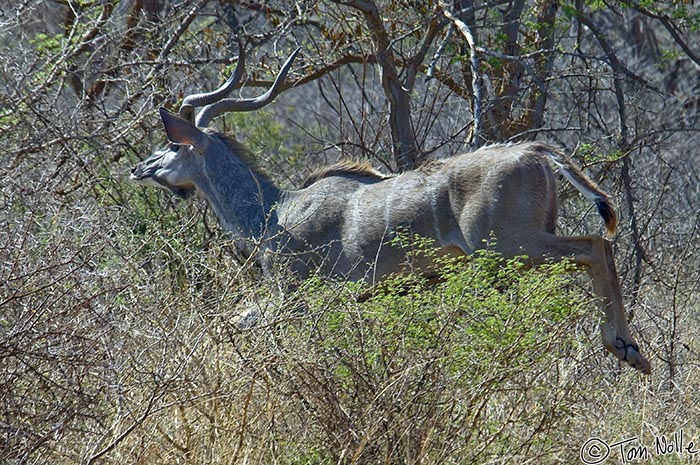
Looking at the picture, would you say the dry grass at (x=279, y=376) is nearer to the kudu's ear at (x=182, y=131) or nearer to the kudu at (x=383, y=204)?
the kudu at (x=383, y=204)

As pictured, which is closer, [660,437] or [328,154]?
[660,437]

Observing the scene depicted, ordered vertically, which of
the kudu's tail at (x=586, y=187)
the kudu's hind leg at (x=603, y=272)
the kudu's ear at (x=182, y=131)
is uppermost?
the kudu's ear at (x=182, y=131)

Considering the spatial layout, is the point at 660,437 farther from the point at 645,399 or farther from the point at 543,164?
the point at 543,164

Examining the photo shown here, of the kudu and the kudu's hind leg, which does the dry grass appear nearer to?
the kudu

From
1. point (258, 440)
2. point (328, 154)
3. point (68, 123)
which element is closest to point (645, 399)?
point (258, 440)

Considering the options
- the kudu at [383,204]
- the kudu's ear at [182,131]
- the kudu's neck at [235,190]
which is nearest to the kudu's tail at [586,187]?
the kudu at [383,204]

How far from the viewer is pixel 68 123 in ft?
22.9

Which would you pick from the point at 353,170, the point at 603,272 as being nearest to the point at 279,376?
the point at 603,272

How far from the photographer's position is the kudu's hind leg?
5.43 m

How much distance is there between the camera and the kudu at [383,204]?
18.7 ft

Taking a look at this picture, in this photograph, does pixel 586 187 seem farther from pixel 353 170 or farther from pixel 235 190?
pixel 235 190

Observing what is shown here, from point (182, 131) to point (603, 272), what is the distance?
9.17ft

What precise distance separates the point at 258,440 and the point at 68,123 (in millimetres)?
3419

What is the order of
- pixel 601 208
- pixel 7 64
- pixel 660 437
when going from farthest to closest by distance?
pixel 7 64 < pixel 601 208 < pixel 660 437
